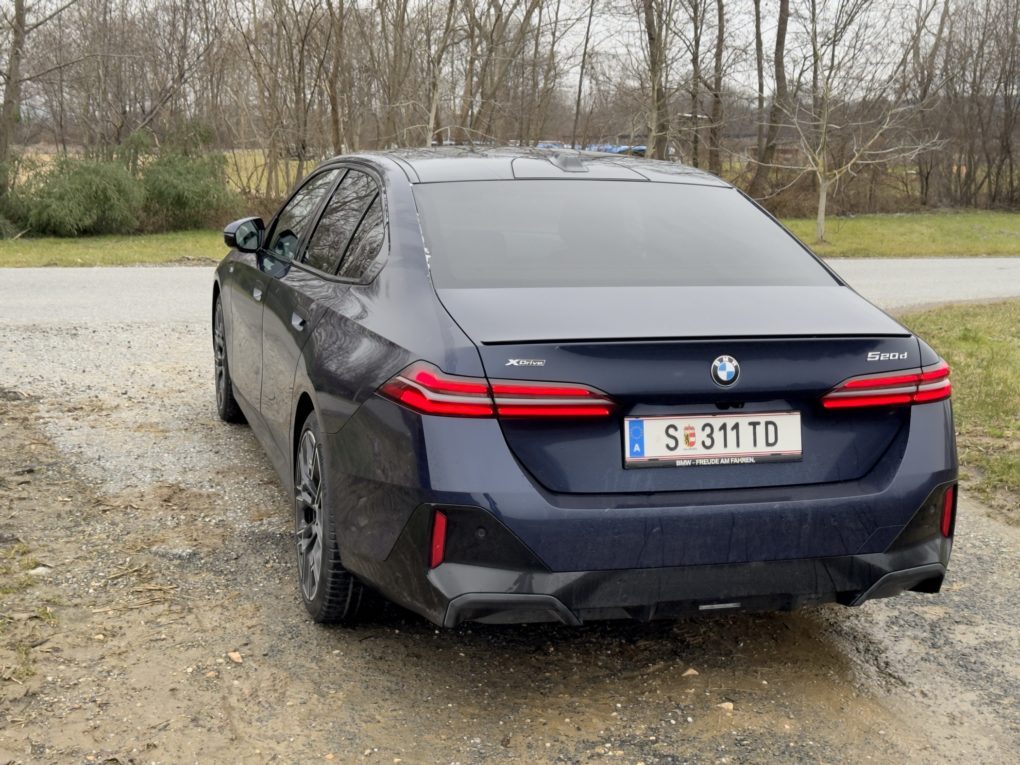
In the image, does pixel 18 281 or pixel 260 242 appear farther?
pixel 18 281

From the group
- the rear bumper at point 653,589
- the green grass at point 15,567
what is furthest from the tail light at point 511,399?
the green grass at point 15,567

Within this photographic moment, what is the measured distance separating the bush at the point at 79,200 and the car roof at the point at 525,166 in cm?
1826

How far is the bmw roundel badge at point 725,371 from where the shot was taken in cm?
287

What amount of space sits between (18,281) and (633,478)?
1269 centimetres

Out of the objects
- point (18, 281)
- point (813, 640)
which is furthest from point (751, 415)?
point (18, 281)

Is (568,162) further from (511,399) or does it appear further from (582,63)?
(582,63)

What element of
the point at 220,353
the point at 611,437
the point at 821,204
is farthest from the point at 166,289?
the point at 821,204

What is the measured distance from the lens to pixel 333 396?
3.40 meters

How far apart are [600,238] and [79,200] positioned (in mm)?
19487

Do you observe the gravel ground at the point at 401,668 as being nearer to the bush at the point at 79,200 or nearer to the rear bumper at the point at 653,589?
the rear bumper at the point at 653,589

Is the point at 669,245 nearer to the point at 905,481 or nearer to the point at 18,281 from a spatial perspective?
the point at 905,481

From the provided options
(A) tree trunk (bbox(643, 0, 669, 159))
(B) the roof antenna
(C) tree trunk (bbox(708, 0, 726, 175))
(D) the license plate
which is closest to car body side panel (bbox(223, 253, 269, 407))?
(B) the roof antenna

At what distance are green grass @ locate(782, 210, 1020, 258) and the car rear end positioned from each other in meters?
19.2

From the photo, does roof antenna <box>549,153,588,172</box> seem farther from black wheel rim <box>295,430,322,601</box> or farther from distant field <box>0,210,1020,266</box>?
distant field <box>0,210,1020,266</box>
